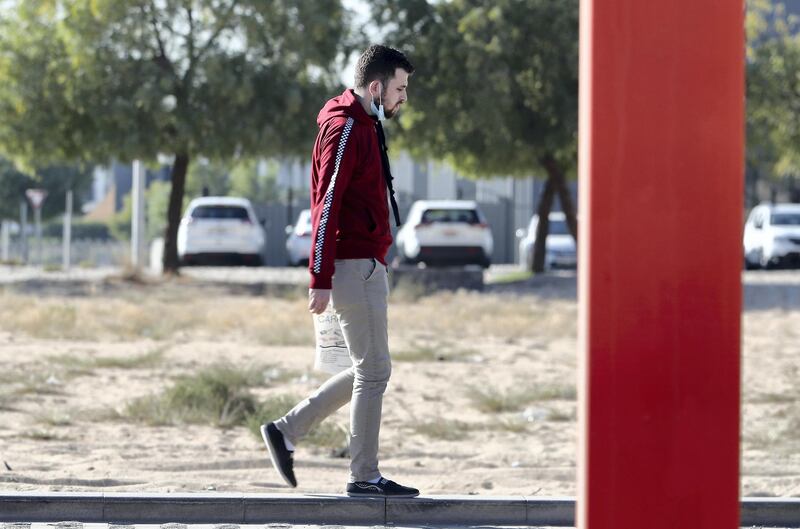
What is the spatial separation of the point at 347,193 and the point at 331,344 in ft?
2.30

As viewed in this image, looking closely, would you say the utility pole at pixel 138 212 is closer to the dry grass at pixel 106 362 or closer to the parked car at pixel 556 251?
the parked car at pixel 556 251

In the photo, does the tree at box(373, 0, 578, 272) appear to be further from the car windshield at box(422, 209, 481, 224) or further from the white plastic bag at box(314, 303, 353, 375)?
the white plastic bag at box(314, 303, 353, 375)

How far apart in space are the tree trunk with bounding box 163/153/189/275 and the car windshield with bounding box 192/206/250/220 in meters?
Answer: 1.62

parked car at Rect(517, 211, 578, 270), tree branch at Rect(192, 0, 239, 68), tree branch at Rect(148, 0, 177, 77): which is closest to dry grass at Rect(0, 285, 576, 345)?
tree branch at Rect(148, 0, 177, 77)

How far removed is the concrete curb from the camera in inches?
231

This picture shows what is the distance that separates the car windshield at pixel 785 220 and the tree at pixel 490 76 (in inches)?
268

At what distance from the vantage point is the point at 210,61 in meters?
25.4

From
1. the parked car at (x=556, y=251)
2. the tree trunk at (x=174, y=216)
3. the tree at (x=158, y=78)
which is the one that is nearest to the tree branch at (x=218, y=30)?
the tree at (x=158, y=78)

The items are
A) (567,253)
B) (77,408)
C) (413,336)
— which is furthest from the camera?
(567,253)

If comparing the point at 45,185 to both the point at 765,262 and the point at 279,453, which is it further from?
the point at 279,453

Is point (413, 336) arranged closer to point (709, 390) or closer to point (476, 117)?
point (476, 117)

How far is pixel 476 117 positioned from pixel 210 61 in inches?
205

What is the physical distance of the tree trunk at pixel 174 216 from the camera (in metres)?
28.0

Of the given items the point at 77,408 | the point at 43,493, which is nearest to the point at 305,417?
the point at 43,493
